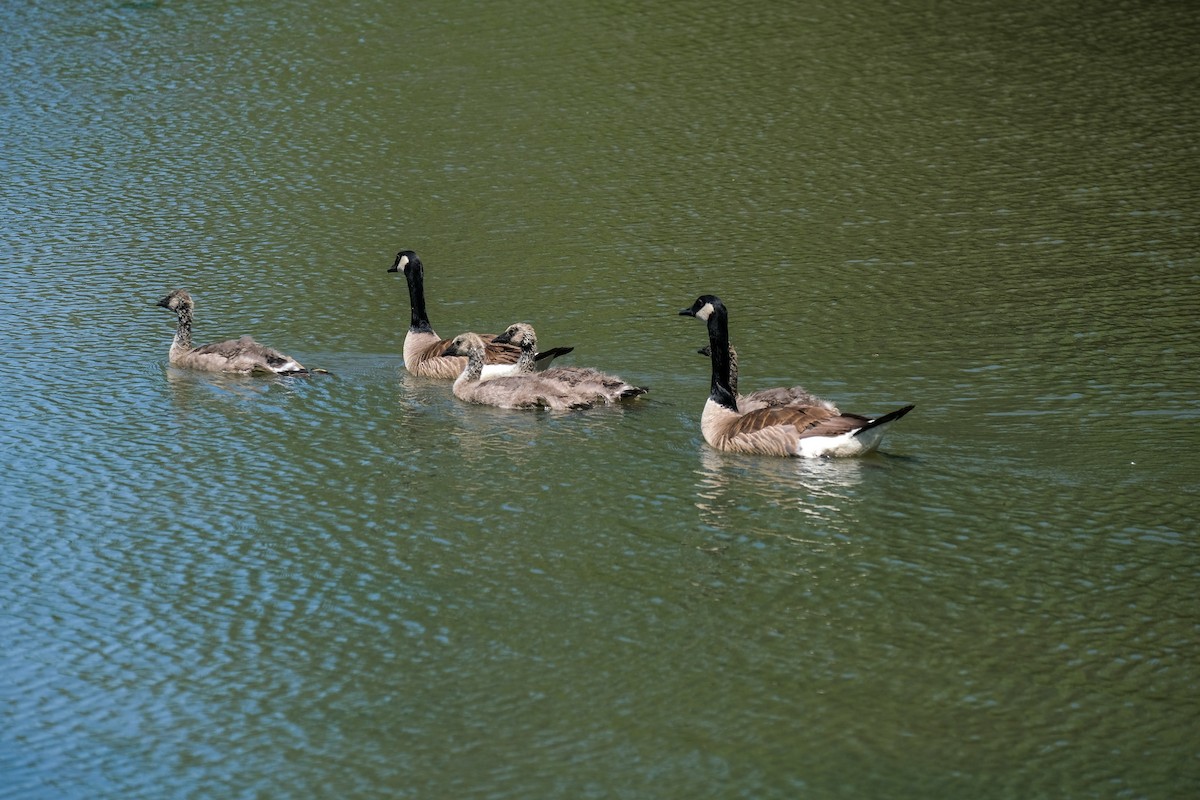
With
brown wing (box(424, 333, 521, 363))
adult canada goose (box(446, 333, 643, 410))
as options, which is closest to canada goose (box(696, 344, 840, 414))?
adult canada goose (box(446, 333, 643, 410))

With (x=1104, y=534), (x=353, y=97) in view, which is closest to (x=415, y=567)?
(x=1104, y=534)

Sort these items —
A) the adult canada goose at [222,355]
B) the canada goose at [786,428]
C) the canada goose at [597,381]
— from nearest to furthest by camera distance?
the canada goose at [786,428]
the canada goose at [597,381]
the adult canada goose at [222,355]

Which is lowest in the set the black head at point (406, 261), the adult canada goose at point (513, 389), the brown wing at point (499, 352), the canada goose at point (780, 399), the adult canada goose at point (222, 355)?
the canada goose at point (780, 399)

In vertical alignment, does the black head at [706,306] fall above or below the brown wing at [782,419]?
above

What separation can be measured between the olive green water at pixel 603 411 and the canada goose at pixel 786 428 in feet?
0.52

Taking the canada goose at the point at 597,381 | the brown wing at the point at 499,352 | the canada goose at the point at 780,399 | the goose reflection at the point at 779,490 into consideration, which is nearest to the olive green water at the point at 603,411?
the goose reflection at the point at 779,490

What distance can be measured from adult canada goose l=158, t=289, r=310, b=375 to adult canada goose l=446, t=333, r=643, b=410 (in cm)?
138

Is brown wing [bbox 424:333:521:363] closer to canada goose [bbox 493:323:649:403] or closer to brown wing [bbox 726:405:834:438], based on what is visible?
canada goose [bbox 493:323:649:403]

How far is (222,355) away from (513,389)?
265cm

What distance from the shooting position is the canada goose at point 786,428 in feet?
34.1

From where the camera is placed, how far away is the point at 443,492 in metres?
10.1

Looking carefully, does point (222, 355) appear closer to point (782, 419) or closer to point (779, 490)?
point (782, 419)

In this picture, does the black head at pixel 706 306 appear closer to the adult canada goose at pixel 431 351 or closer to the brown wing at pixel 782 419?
the brown wing at pixel 782 419

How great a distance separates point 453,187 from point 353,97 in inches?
144
